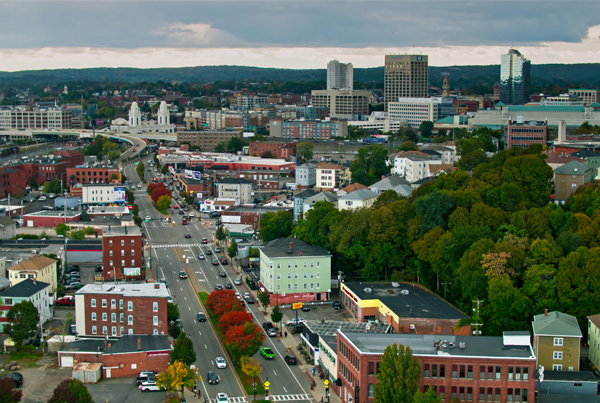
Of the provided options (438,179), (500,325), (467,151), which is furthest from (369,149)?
(500,325)

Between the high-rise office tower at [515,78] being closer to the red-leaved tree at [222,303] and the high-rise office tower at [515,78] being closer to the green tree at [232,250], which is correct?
the green tree at [232,250]

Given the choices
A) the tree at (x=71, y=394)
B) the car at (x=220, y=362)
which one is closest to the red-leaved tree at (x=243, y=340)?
the car at (x=220, y=362)

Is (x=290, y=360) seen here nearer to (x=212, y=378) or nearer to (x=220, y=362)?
(x=220, y=362)

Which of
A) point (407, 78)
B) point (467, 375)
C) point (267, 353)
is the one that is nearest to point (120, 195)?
point (267, 353)

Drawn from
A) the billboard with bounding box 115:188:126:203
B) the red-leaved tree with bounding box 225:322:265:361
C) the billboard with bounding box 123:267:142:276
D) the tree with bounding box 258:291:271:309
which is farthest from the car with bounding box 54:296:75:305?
the billboard with bounding box 115:188:126:203

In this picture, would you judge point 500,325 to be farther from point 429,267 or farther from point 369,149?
point 369,149

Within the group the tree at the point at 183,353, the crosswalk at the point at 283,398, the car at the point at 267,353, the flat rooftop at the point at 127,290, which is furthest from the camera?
the flat rooftop at the point at 127,290
